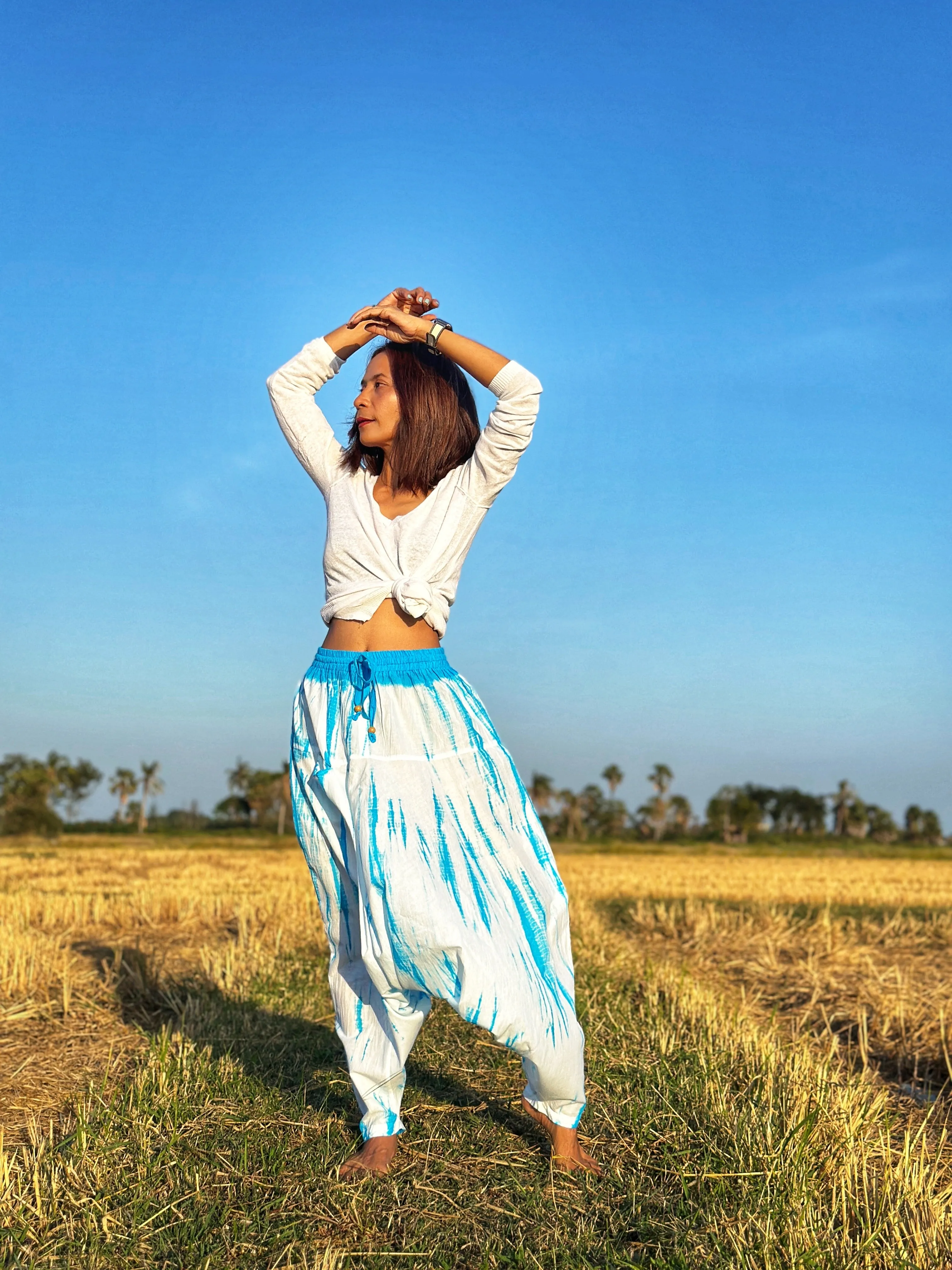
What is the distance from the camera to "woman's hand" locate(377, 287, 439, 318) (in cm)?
329

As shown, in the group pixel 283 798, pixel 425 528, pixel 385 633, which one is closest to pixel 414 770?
pixel 385 633

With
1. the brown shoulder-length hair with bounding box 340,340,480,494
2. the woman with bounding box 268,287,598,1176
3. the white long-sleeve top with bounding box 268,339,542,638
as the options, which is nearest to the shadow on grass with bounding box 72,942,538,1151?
the woman with bounding box 268,287,598,1176

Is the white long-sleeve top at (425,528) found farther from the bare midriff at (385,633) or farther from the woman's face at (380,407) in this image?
the woman's face at (380,407)

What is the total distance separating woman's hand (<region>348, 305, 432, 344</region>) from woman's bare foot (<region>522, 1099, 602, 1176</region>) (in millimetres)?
2510

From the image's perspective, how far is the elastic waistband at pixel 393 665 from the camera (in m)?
3.04

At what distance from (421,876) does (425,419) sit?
1480 millimetres

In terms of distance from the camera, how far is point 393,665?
3061 millimetres

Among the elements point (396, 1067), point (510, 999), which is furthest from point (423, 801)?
point (396, 1067)

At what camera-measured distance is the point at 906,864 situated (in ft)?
89.0

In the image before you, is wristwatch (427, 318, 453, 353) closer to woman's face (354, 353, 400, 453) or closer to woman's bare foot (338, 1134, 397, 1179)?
woman's face (354, 353, 400, 453)

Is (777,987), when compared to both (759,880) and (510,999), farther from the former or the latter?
(759,880)

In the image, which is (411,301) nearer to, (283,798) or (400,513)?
(400,513)

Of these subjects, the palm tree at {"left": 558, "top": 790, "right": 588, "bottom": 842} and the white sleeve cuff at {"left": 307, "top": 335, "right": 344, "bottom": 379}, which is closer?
the white sleeve cuff at {"left": 307, "top": 335, "right": 344, "bottom": 379}

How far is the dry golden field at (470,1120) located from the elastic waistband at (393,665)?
4.91 ft
